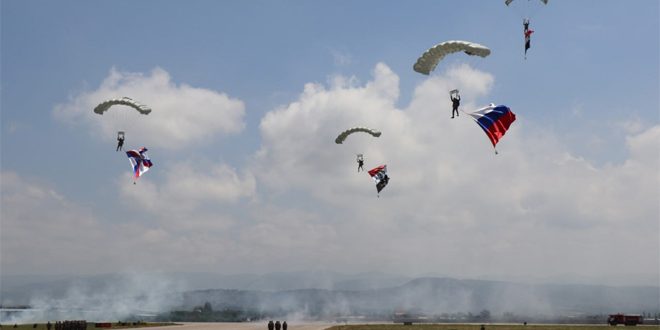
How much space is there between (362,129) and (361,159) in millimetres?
2598

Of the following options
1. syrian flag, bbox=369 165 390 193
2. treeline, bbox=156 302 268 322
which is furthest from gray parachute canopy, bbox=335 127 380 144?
treeline, bbox=156 302 268 322

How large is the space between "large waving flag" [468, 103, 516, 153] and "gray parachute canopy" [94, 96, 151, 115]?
24.3 metres

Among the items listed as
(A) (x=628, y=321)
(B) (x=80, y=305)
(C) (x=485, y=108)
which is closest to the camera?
(C) (x=485, y=108)

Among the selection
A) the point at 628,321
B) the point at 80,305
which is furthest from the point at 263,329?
the point at 80,305

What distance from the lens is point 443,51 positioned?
35.6 metres

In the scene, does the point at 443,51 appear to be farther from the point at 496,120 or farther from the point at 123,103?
the point at 123,103

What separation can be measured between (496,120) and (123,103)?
27.2m

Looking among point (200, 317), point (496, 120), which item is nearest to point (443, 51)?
point (496, 120)

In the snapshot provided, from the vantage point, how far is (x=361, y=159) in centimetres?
4966

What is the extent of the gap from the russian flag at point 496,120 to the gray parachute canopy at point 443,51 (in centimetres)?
389

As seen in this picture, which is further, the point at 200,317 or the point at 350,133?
the point at 200,317

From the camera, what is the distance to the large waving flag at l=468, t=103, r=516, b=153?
36.3 meters

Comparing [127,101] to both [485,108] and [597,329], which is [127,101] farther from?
[597,329]

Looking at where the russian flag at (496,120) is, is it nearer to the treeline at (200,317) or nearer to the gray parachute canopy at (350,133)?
the gray parachute canopy at (350,133)
